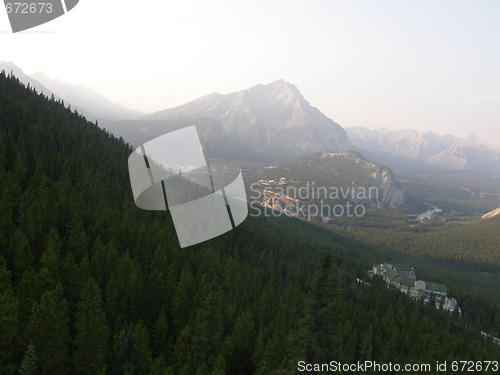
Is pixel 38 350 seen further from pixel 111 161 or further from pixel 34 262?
pixel 111 161

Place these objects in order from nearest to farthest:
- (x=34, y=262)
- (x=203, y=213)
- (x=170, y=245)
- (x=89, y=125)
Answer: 1. (x=203, y=213)
2. (x=34, y=262)
3. (x=170, y=245)
4. (x=89, y=125)

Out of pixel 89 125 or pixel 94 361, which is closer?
pixel 94 361

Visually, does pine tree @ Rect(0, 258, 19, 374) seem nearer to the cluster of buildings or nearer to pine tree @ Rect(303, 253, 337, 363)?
pine tree @ Rect(303, 253, 337, 363)

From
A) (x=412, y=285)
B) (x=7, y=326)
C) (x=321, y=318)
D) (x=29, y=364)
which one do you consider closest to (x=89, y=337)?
(x=29, y=364)

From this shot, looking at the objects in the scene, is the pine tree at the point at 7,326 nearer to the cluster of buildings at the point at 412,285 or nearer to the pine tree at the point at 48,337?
the pine tree at the point at 48,337

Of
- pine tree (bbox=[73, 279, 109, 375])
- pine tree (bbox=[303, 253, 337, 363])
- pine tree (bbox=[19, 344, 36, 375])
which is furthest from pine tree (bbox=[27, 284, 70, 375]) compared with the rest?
pine tree (bbox=[303, 253, 337, 363])

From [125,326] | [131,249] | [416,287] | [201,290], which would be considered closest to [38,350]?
[125,326]

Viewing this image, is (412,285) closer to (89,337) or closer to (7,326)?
(89,337)
